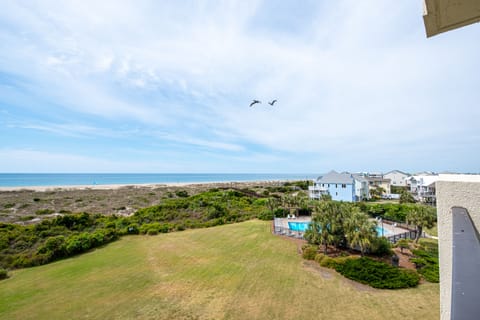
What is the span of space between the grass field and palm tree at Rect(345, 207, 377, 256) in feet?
11.9

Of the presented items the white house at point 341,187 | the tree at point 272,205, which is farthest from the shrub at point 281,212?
the white house at point 341,187

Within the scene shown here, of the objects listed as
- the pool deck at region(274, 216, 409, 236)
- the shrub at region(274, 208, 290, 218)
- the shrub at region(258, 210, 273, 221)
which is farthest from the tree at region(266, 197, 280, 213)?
the pool deck at region(274, 216, 409, 236)

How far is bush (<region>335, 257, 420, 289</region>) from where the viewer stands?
1256cm

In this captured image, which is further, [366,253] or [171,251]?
[171,251]

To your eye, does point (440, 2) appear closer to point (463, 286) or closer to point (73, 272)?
point (463, 286)

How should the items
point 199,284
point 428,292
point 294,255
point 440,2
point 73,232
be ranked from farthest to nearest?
point 73,232, point 294,255, point 199,284, point 428,292, point 440,2

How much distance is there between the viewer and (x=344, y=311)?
1040 cm

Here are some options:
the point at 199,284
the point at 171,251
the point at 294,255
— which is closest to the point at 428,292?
the point at 294,255

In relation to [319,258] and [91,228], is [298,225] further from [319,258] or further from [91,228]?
[91,228]

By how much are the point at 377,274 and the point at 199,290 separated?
34.8 ft

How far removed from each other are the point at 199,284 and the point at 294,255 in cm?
786

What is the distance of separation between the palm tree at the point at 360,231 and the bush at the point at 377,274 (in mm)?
1416

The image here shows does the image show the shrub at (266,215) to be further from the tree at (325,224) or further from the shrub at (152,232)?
the shrub at (152,232)

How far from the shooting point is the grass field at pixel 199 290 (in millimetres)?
10445
